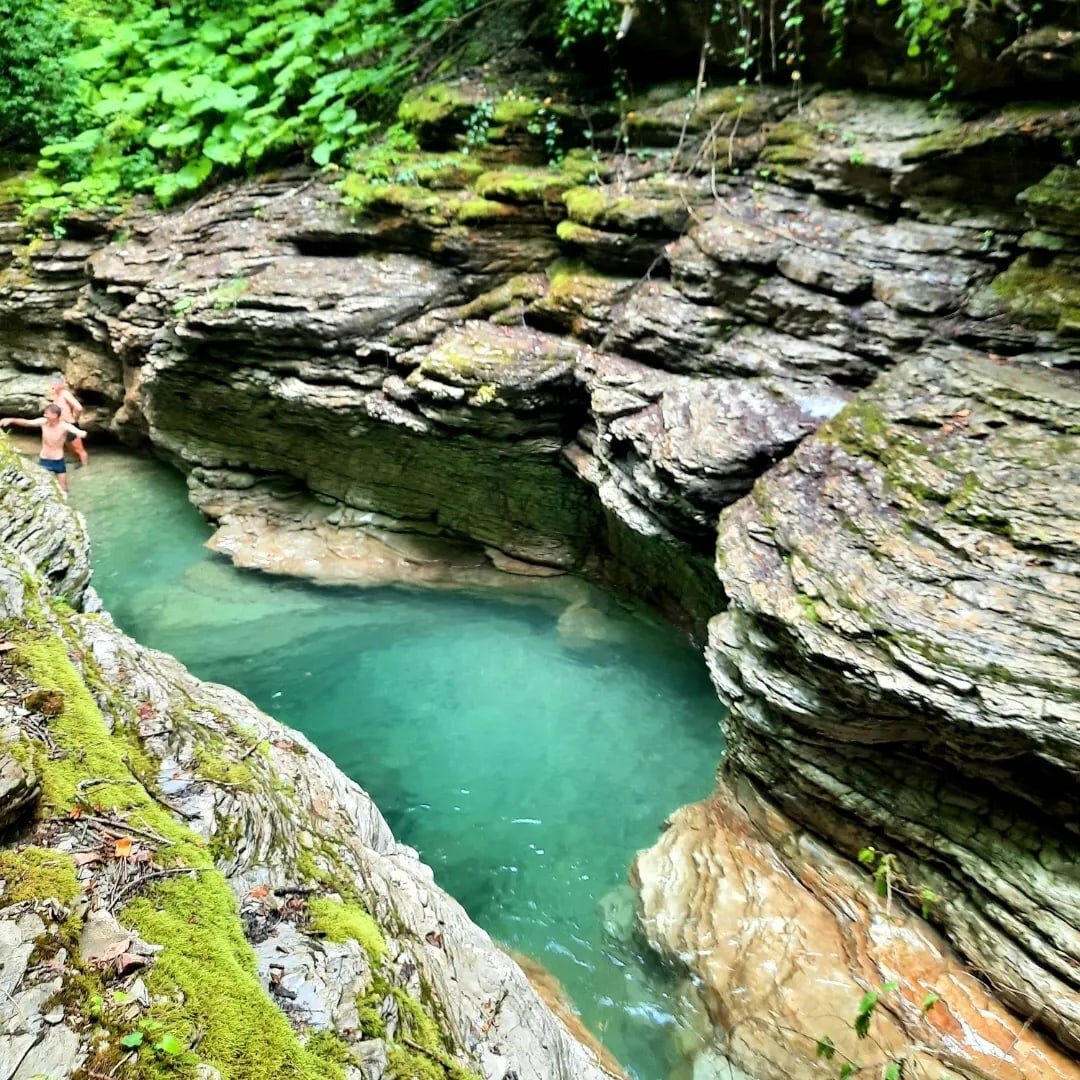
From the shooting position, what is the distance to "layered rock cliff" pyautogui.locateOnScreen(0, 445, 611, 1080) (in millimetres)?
1660

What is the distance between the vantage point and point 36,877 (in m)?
1.84

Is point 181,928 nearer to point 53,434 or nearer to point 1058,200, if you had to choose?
point 1058,200

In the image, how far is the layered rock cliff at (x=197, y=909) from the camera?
1660 mm

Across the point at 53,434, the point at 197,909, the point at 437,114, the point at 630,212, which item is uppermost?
the point at 437,114

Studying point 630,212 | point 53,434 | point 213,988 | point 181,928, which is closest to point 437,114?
point 630,212

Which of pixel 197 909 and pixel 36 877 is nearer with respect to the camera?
pixel 36 877

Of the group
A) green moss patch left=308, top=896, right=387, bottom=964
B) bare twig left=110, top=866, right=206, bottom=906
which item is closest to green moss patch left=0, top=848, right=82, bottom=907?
bare twig left=110, top=866, right=206, bottom=906

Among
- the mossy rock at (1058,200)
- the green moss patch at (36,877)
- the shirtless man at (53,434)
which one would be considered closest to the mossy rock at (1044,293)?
the mossy rock at (1058,200)

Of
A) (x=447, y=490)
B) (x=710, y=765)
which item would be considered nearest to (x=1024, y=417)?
(x=710, y=765)

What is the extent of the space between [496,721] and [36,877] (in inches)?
228

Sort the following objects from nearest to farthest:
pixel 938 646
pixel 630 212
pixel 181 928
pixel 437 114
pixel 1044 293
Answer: pixel 181 928 < pixel 938 646 < pixel 1044 293 < pixel 630 212 < pixel 437 114

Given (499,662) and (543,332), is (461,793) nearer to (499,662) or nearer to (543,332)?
(499,662)

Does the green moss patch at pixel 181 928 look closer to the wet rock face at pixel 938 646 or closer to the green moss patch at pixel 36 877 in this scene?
the green moss patch at pixel 36 877

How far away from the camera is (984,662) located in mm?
3979
